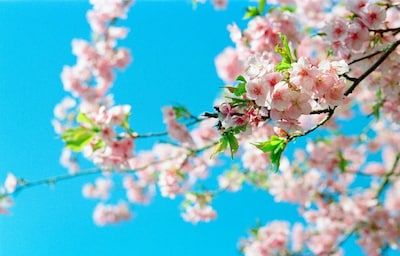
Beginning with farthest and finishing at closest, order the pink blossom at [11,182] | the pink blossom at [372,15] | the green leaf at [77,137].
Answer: the pink blossom at [11,182] < the green leaf at [77,137] < the pink blossom at [372,15]

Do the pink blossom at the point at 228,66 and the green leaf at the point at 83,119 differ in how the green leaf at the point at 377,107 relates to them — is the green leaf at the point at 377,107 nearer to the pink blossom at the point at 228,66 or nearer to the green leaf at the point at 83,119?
the green leaf at the point at 83,119

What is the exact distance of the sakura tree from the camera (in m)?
1.87

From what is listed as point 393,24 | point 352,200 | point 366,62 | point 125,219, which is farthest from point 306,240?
point 366,62

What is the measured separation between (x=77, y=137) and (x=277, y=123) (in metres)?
1.69

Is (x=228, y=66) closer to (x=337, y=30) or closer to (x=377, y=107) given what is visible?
(x=377, y=107)

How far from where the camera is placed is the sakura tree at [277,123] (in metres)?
1.87

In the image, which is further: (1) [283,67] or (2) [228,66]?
(2) [228,66]

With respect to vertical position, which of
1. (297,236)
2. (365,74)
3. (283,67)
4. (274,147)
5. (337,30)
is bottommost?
(274,147)

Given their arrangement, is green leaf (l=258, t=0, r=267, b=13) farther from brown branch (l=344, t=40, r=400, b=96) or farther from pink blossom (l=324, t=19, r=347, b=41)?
brown branch (l=344, t=40, r=400, b=96)

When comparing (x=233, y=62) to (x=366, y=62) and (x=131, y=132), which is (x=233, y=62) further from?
(x=366, y=62)

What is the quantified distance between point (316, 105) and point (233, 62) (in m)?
3.27

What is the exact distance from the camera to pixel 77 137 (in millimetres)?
3248

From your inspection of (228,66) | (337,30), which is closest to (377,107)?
(337,30)

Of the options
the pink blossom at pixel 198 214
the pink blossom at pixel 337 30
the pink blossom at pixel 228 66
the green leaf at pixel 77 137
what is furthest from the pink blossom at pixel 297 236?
the pink blossom at pixel 337 30
